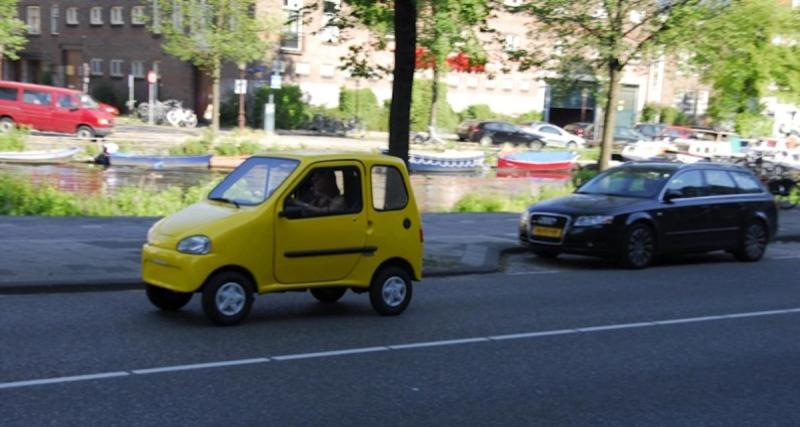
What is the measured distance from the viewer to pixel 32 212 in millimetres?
18484

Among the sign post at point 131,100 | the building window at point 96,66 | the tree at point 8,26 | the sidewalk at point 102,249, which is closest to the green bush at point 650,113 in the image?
the sign post at point 131,100

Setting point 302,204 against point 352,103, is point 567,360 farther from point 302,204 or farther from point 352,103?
point 352,103

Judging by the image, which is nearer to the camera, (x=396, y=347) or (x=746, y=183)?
(x=396, y=347)

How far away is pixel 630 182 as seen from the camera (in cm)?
1628

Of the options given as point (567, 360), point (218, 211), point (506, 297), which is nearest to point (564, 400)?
point (567, 360)

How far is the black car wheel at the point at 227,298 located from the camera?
9.09 m

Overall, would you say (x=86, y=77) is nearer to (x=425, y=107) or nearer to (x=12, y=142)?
(x=425, y=107)

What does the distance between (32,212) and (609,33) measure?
12.9 meters

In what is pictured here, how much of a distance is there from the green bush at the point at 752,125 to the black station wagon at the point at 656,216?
25.8 meters

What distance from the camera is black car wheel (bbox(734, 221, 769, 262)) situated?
16969mm

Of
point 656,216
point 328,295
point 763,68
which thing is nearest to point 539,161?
point 763,68

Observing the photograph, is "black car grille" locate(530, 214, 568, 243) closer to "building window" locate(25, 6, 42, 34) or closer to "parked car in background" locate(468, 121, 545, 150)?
"parked car in background" locate(468, 121, 545, 150)

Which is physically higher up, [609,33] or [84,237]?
[609,33]

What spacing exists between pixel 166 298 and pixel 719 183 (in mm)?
10627
